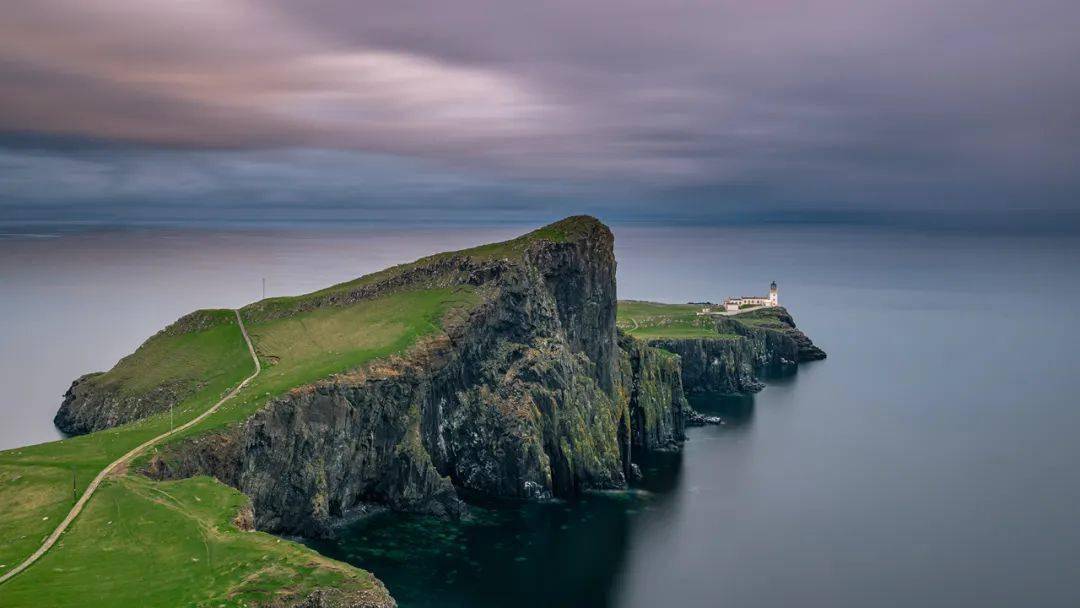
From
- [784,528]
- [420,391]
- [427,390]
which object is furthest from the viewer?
[427,390]

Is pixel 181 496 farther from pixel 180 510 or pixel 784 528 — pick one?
pixel 784 528

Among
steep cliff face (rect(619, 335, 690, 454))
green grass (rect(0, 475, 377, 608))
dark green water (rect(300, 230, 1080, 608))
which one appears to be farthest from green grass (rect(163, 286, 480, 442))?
steep cliff face (rect(619, 335, 690, 454))

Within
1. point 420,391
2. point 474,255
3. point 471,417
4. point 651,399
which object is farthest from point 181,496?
point 651,399

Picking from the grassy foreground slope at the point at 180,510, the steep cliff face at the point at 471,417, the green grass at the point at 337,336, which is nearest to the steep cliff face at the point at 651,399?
the steep cliff face at the point at 471,417

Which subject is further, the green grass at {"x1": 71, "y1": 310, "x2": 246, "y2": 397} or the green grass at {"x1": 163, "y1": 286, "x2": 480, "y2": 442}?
the green grass at {"x1": 71, "y1": 310, "x2": 246, "y2": 397}

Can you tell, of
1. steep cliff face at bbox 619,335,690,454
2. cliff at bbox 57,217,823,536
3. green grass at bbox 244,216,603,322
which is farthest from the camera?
steep cliff face at bbox 619,335,690,454

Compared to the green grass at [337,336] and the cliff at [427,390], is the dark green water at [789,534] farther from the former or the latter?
the green grass at [337,336]

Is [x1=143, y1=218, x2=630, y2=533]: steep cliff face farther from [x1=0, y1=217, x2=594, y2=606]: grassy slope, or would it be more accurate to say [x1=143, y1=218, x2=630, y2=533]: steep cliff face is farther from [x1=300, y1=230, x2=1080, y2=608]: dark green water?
[x1=300, y1=230, x2=1080, y2=608]: dark green water
